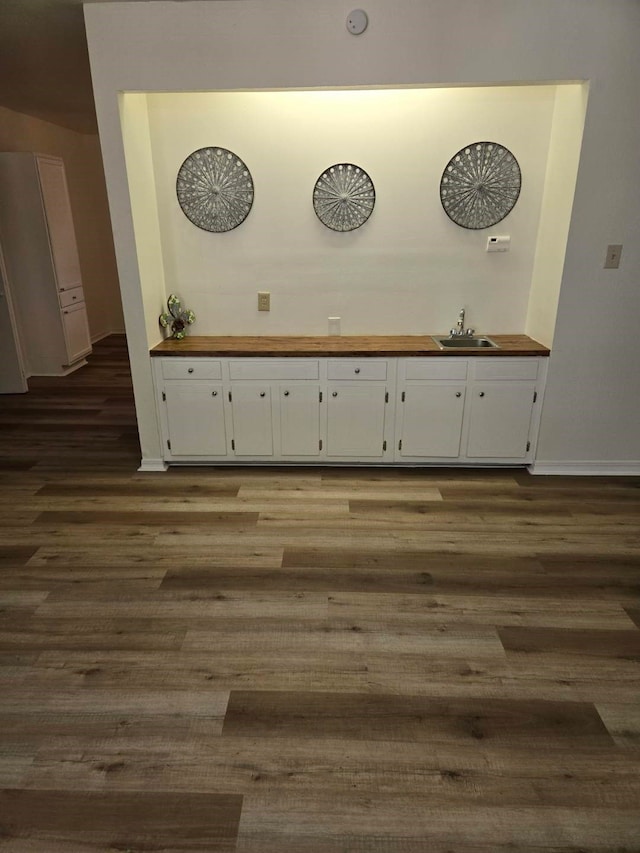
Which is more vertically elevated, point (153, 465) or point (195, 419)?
point (195, 419)

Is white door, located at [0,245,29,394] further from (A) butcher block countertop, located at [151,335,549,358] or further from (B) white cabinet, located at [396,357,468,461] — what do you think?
(B) white cabinet, located at [396,357,468,461]

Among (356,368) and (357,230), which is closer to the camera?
(356,368)

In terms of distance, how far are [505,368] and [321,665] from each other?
7.14 ft

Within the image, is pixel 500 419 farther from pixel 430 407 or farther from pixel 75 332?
pixel 75 332

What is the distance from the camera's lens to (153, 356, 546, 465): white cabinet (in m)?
3.44

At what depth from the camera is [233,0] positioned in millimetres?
2812

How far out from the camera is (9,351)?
207 inches

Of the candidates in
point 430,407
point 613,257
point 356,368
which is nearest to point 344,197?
point 356,368

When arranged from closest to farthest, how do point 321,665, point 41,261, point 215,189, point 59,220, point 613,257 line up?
point 321,665
point 613,257
point 215,189
point 41,261
point 59,220

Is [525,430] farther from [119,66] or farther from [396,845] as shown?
[119,66]

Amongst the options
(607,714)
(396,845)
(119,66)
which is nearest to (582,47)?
(119,66)

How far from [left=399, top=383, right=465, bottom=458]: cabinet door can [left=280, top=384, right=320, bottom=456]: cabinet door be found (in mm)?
575

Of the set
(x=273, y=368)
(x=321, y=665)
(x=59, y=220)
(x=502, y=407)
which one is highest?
(x=59, y=220)

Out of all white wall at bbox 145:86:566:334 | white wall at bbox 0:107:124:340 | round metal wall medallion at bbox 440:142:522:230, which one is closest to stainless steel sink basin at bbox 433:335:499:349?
white wall at bbox 145:86:566:334
